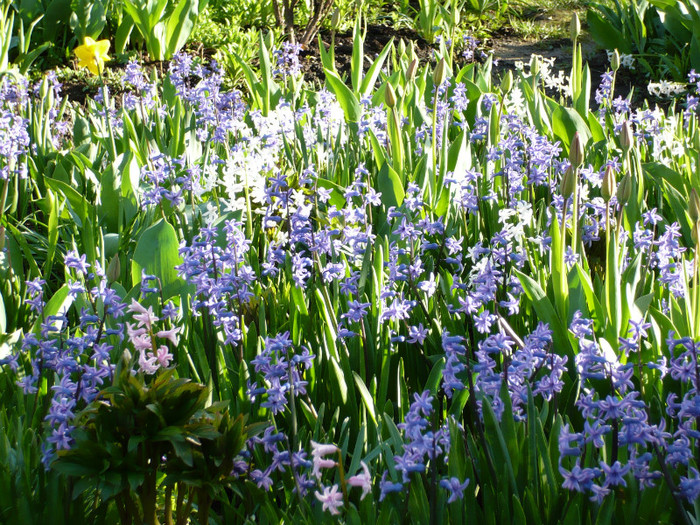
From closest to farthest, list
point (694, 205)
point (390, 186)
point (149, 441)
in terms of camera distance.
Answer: point (149, 441)
point (694, 205)
point (390, 186)

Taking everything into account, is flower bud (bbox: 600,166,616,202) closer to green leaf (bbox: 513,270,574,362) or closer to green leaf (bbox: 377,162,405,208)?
green leaf (bbox: 513,270,574,362)

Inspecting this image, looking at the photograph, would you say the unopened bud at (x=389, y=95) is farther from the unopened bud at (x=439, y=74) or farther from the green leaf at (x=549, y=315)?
the green leaf at (x=549, y=315)

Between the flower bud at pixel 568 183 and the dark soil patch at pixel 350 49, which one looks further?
the dark soil patch at pixel 350 49

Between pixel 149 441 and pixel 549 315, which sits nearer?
pixel 149 441

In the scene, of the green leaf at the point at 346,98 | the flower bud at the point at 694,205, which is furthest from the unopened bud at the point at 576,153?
the green leaf at the point at 346,98

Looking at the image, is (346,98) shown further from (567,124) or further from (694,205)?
(694,205)

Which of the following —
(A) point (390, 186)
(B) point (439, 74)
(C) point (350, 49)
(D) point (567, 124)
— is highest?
(B) point (439, 74)

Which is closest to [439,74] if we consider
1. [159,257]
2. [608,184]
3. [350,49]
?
[608,184]

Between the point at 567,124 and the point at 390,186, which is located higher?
the point at 567,124

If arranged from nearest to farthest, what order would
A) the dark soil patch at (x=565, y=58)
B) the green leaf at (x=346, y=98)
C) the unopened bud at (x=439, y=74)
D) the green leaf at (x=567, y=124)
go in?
the unopened bud at (x=439, y=74) < the green leaf at (x=567, y=124) < the green leaf at (x=346, y=98) < the dark soil patch at (x=565, y=58)

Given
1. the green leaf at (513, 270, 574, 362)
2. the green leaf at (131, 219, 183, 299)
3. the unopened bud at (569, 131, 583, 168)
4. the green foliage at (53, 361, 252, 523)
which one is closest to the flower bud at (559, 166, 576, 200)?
the unopened bud at (569, 131, 583, 168)

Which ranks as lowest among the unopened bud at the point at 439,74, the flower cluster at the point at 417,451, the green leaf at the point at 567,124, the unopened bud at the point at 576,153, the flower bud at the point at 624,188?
the flower cluster at the point at 417,451

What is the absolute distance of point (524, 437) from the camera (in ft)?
4.05

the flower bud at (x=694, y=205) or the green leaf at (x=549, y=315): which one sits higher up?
the flower bud at (x=694, y=205)
